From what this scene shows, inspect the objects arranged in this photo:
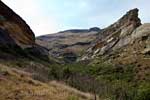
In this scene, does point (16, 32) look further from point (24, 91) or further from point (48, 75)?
point (24, 91)

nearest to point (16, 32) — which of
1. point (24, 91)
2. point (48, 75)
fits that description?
point (48, 75)

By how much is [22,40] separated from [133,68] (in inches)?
2571

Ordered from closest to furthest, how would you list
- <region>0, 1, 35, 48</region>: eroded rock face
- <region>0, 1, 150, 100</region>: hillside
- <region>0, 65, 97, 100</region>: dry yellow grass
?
<region>0, 65, 97, 100</region>: dry yellow grass
<region>0, 1, 150, 100</region>: hillside
<region>0, 1, 35, 48</region>: eroded rock face

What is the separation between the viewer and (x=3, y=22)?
431ft

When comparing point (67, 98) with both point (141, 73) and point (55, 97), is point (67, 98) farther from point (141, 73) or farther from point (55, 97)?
point (141, 73)

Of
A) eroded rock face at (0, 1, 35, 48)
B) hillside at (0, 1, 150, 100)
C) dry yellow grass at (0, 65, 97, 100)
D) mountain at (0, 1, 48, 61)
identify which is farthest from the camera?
eroded rock face at (0, 1, 35, 48)

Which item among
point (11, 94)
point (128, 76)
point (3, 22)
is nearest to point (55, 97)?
point (11, 94)

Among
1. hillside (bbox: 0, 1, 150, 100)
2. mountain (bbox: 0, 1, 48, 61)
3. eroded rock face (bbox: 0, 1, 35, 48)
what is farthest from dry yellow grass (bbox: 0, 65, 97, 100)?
eroded rock face (bbox: 0, 1, 35, 48)

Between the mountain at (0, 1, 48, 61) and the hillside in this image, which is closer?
the hillside

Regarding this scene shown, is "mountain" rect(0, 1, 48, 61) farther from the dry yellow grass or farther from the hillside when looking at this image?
the dry yellow grass

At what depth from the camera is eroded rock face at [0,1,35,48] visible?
132m

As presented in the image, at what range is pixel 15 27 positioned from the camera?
459 ft

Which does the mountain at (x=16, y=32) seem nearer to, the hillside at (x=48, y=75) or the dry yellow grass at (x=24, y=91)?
the hillside at (x=48, y=75)

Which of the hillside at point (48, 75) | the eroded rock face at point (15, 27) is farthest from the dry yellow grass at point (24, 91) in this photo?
the eroded rock face at point (15, 27)
